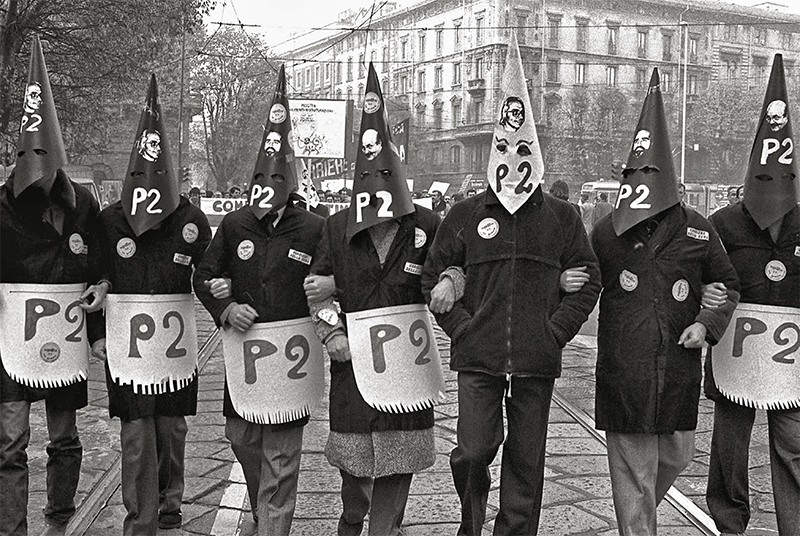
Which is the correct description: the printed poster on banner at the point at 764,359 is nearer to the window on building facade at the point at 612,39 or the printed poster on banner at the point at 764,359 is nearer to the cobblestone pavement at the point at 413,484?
the cobblestone pavement at the point at 413,484

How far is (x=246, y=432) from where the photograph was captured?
5191 mm

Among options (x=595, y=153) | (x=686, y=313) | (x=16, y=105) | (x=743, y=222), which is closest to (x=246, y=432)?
(x=686, y=313)

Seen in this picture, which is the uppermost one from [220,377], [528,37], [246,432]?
[528,37]

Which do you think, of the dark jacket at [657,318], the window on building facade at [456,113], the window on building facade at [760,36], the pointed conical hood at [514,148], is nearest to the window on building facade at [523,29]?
the window on building facade at [456,113]

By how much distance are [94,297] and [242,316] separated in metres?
0.81

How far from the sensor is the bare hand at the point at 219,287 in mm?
5102

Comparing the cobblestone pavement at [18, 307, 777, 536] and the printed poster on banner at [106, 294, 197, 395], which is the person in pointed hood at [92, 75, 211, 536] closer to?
the printed poster on banner at [106, 294, 197, 395]

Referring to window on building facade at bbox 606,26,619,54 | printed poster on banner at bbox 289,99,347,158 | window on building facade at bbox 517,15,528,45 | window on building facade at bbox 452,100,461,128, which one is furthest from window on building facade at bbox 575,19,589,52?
printed poster on banner at bbox 289,99,347,158

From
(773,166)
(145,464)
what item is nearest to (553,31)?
(773,166)

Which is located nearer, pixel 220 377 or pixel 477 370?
pixel 477 370

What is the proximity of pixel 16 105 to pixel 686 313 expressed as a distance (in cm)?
1218

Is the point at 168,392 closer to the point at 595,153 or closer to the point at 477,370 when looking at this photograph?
the point at 477,370

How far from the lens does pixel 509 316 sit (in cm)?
473

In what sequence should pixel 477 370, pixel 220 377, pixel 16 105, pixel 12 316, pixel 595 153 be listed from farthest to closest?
pixel 595 153 → pixel 16 105 → pixel 220 377 → pixel 12 316 → pixel 477 370
